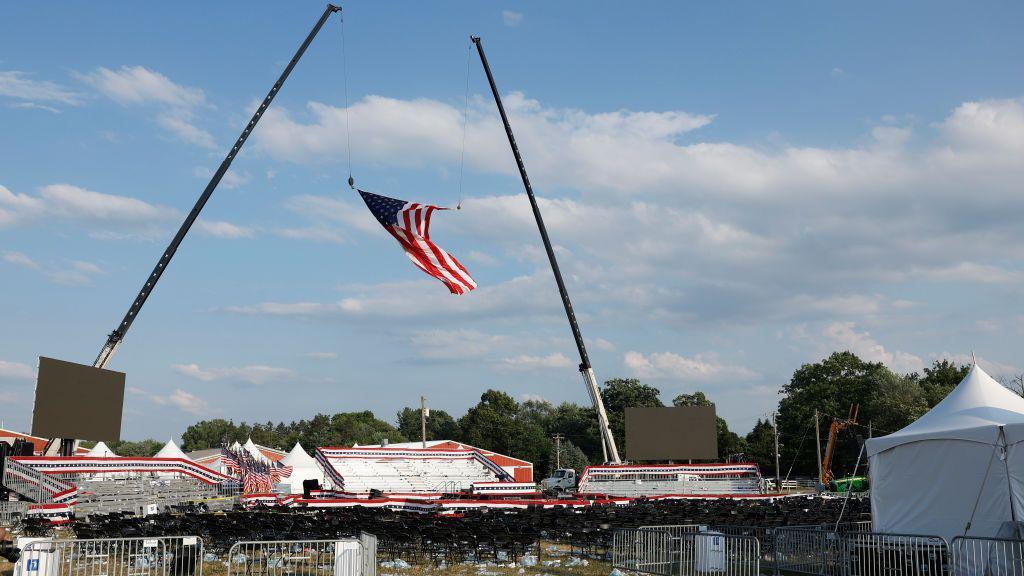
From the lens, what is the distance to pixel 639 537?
1483 cm

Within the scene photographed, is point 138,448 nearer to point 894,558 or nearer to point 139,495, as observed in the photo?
point 139,495

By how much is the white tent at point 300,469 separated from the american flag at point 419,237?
1074 inches

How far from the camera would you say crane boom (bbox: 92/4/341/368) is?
38531 millimetres

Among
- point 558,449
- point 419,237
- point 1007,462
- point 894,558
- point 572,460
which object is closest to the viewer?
point 894,558

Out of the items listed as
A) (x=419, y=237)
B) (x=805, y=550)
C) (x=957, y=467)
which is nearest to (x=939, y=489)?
(x=957, y=467)

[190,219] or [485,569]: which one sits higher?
[190,219]

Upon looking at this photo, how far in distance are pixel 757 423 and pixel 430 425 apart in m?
44.3

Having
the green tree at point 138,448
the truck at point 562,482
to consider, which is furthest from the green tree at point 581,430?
the green tree at point 138,448

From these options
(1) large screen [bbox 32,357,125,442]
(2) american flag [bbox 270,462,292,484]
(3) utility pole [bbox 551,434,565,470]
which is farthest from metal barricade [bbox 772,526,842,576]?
(3) utility pole [bbox 551,434,565,470]

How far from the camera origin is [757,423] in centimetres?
8594

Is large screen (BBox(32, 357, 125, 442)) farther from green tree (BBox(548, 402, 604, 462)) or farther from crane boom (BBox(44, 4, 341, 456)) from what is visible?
green tree (BBox(548, 402, 604, 462))

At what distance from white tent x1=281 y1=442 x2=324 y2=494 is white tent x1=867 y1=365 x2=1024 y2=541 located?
128ft

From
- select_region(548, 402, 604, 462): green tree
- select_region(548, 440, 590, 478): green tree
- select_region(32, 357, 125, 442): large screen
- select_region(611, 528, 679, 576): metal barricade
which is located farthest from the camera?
select_region(548, 402, 604, 462): green tree

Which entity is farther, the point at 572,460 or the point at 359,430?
the point at 359,430
